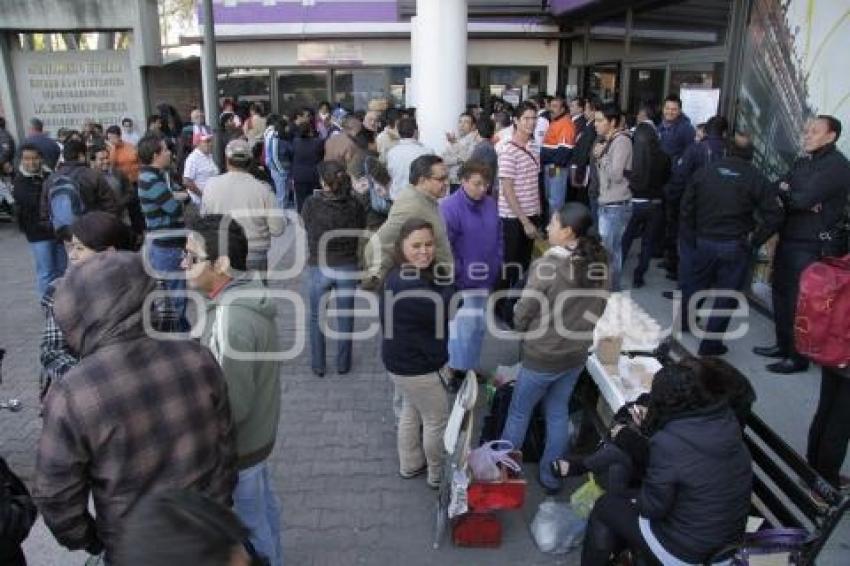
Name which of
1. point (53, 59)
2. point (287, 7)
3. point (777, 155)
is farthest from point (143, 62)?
point (777, 155)

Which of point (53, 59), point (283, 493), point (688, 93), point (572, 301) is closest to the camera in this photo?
point (572, 301)

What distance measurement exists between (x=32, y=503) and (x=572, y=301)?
261 centimetres

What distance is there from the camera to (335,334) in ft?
20.5

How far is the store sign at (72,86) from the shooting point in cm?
1460

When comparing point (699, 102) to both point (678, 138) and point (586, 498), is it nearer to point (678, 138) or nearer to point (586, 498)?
point (678, 138)

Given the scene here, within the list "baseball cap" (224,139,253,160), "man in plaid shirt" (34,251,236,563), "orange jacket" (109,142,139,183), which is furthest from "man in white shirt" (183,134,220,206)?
"man in plaid shirt" (34,251,236,563)

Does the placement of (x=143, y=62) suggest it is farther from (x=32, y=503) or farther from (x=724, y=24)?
(x=32, y=503)

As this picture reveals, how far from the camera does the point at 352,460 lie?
4320 millimetres

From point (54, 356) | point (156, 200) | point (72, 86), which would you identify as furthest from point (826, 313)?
point (72, 86)

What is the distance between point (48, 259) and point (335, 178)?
3.35m

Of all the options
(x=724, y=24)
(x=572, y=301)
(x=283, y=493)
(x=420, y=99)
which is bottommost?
(x=283, y=493)

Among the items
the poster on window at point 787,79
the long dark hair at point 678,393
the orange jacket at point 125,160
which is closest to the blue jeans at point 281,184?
the orange jacket at point 125,160

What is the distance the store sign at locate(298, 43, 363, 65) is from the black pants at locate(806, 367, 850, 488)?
45.0 feet

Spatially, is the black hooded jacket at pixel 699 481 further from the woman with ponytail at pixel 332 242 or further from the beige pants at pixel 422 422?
the woman with ponytail at pixel 332 242
